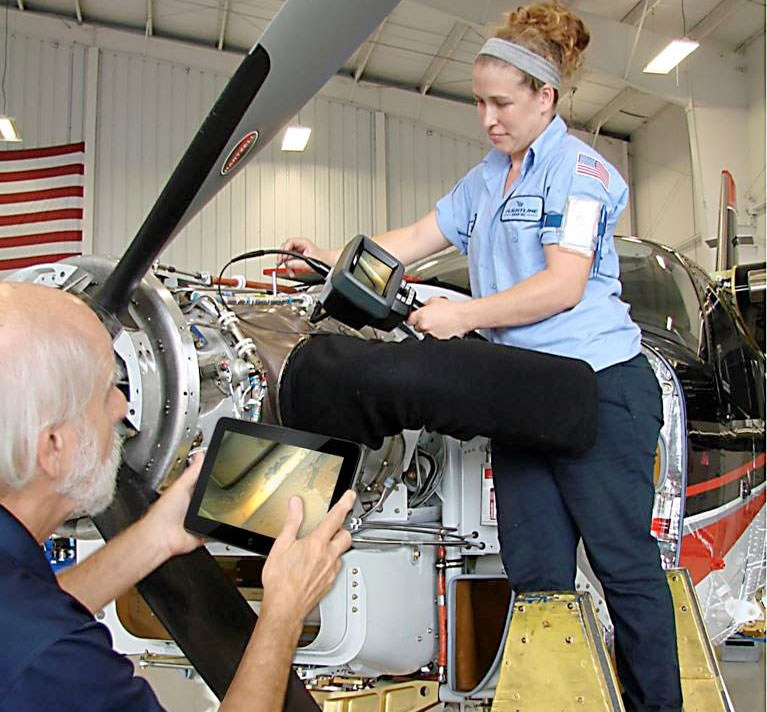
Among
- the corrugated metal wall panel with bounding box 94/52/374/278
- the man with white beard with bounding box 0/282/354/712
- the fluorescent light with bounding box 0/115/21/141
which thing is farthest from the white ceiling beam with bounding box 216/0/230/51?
the man with white beard with bounding box 0/282/354/712

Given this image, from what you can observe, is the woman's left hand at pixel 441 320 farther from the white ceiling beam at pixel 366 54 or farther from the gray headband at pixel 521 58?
the white ceiling beam at pixel 366 54

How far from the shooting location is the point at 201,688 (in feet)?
10.9

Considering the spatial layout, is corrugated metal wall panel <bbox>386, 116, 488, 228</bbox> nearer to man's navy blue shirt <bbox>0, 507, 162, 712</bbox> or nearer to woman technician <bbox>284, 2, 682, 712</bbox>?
woman technician <bbox>284, 2, 682, 712</bbox>

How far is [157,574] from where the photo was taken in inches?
68.3

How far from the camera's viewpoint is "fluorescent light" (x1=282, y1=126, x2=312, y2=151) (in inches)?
474

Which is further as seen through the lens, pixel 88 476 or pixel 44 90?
pixel 44 90

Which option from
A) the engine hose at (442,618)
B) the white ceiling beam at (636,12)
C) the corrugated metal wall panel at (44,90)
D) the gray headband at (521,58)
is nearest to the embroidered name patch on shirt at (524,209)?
the gray headband at (521,58)

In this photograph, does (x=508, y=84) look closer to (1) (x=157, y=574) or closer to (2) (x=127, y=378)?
(2) (x=127, y=378)

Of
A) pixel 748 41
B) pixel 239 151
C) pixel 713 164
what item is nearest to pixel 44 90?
pixel 713 164

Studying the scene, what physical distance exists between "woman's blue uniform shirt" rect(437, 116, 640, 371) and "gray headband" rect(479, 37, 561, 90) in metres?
0.14

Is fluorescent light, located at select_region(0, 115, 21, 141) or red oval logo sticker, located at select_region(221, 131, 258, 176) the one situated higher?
fluorescent light, located at select_region(0, 115, 21, 141)

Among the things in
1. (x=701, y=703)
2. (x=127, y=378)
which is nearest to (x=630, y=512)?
(x=701, y=703)

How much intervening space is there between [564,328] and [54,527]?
1.19 m

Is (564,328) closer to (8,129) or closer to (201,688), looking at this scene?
(201,688)
